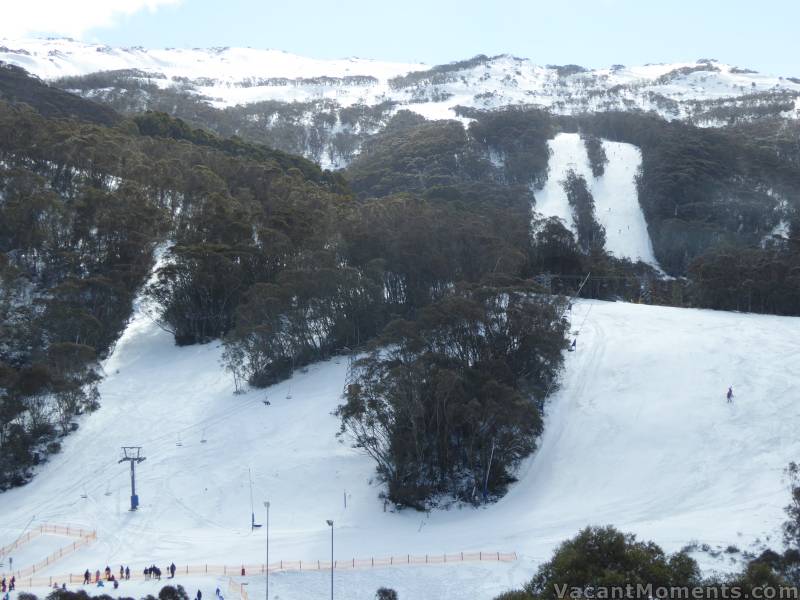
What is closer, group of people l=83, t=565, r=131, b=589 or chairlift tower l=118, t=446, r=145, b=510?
group of people l=83, t=565, r=131, b=589

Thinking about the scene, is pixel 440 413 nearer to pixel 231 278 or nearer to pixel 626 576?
pixel 626 576

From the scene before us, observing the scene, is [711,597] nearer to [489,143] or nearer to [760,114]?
[489,143]

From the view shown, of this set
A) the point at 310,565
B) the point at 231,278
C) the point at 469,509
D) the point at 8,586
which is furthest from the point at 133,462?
the point at 231,278

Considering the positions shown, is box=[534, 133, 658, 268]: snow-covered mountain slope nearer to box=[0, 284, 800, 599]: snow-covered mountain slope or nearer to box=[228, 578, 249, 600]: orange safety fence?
box=[0, 284, 800, 599]: snow-covered mountain slope

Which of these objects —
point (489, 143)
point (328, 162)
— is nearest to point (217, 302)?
point (489, 143)

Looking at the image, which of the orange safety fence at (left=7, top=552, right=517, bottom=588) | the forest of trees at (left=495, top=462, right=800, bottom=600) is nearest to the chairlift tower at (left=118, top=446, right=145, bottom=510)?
the orange safety fence at (left=7, top=552, right=517, bottom=588)

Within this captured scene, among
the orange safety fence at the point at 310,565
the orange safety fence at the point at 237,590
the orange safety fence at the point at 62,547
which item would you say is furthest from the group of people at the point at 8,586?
the orange safety fence at the point at 237,590

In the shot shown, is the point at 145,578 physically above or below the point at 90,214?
below
